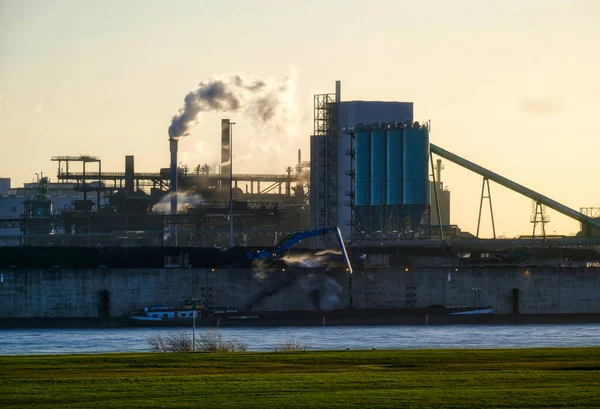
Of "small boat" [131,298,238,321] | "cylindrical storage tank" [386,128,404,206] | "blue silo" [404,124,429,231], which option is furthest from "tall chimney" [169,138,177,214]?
"small boat" [131,298,238,321]

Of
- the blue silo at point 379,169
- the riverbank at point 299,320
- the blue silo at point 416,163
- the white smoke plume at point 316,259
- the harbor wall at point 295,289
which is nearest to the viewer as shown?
the riverbank at point 299,320

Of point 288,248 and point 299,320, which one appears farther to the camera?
point 288,248

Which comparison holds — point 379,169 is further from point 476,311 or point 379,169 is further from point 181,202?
point 181,202

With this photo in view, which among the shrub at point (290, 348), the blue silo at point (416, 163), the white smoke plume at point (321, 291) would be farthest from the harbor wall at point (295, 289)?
the shrub at point (290, 348)

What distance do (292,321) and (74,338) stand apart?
1045 inches

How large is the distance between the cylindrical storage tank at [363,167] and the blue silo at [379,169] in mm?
624

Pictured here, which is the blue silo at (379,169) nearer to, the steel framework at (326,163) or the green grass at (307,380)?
the steel framework at (326,163)

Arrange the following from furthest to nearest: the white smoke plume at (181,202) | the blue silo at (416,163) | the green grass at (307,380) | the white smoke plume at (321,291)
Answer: the white smoke plume at (181,202) → the blue silo at (416,163) → the white smoke plume at (321,291) → the green grass at (307,380)

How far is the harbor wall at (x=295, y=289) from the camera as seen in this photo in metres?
115

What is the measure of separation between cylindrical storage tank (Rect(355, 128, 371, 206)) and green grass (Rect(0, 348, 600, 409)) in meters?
96.0

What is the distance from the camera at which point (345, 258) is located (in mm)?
123062

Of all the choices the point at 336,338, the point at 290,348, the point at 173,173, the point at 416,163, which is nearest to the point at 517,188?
the point at 416,163

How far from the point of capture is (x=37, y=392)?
36.1 m

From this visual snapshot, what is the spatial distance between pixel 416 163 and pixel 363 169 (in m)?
5.83
